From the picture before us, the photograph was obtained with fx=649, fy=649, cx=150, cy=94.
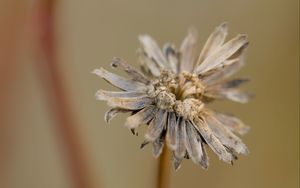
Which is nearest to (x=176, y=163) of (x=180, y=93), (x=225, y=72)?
(x=180, y=93)

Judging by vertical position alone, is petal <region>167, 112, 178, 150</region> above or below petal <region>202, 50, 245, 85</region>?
below

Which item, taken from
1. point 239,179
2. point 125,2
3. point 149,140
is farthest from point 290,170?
point 149,140

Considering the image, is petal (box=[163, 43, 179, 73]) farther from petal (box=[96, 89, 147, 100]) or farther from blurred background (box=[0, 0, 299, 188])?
blurred background (box=[0, 0, 299, 188])

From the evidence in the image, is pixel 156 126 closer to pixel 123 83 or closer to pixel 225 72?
pixel 123 83

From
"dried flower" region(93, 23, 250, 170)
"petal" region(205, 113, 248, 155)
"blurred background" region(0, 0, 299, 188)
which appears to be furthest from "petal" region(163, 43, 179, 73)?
"blurred background" region(0, 0, 299, 188)

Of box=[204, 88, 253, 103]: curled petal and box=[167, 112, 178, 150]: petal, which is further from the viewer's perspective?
box=[204, 88, 253, 103]: curled petal

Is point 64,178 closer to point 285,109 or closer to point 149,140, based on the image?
point 285,109

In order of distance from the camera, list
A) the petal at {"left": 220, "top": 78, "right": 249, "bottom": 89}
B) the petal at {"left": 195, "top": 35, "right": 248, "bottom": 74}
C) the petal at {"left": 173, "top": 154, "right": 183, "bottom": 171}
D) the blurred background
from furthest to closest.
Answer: the blurred background
the petal at {"left": 220, "top": 78, "right": 249, "bottom": 89}
the petal at {"left": 195, "top": 35, "right": 248, "bottom": 74}
the petal at {"left": 173, "top": 154, "right": 183, "bottom": 171}
